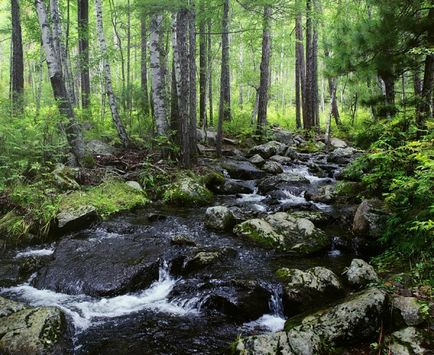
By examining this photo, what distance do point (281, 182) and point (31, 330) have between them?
8862 millimetres

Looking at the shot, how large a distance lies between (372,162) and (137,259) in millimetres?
5380

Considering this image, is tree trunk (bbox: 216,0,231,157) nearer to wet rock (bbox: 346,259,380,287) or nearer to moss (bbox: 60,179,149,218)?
moss (bbox: 60,179,149,218)

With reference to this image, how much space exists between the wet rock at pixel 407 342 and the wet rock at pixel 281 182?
294 inches

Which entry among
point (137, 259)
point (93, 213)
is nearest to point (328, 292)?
point (137, 259)

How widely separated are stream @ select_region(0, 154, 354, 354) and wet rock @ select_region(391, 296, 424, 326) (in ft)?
4.87

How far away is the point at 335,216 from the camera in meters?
8.53

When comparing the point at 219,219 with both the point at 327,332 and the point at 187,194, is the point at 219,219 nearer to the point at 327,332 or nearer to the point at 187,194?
the point at 187,194

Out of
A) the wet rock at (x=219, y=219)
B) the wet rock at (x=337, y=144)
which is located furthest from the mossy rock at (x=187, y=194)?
the wet rock at (x=337, y=144)

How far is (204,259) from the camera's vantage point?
20.4 ft

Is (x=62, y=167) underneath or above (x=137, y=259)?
above

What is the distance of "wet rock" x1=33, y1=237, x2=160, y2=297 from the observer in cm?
573

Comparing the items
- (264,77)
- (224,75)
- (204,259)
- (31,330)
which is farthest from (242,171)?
(31,330)

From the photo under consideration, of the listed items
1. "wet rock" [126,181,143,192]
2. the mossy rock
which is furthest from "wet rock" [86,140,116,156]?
the mossy rock

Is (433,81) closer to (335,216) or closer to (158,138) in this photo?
(335,216)
